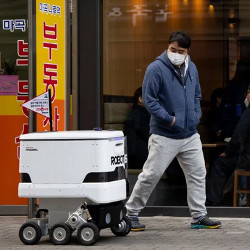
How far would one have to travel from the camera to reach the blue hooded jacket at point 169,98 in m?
9.77

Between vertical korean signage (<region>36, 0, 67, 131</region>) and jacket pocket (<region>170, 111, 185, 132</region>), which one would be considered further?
vertical korean signage (<region>36, 0, 67, 131</region>)

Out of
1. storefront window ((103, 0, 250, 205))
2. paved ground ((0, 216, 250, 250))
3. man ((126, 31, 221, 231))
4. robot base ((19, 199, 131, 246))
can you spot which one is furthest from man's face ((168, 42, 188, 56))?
paved ground ((0, 216, 250, 250))

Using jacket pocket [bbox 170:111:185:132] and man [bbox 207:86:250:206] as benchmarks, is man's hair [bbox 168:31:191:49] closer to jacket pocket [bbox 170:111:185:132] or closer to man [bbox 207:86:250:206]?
jacket pocket [bbox 170:111:185:132]

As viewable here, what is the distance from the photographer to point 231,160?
36.6ft

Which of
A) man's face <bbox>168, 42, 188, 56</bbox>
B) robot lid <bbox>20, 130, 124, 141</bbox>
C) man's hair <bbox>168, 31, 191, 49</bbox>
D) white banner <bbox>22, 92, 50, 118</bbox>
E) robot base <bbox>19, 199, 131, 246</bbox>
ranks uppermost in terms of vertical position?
man's hair <bbox>168, 31, 191, 49</bbox>

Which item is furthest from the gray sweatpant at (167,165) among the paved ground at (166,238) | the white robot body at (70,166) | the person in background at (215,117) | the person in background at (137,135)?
the person in background at (137,135)

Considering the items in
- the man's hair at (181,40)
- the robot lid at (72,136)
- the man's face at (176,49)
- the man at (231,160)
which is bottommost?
the man at (231,160)

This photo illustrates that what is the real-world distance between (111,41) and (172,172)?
1.66 metres

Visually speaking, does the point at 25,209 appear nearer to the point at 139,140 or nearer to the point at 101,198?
the point at 139,140

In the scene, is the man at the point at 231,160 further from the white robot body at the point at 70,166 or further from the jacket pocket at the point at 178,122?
the white robot body at the point at 70,166

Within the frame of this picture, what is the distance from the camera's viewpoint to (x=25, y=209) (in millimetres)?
11469

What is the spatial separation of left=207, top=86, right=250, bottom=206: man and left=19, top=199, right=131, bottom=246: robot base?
2.17 meters

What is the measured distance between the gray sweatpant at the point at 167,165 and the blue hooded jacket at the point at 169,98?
10cm

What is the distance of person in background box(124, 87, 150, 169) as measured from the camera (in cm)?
1121
